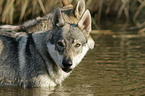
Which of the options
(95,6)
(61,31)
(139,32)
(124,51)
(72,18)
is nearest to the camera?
(61,31)

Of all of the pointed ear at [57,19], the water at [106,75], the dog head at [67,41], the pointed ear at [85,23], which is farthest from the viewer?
the pointed ear at [85,23]

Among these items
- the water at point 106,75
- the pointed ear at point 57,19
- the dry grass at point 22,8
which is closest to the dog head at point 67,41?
the pointed ear at point 57,19

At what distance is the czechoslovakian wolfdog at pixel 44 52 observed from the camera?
6480 millimetres

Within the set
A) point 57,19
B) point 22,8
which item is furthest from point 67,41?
point 22,8

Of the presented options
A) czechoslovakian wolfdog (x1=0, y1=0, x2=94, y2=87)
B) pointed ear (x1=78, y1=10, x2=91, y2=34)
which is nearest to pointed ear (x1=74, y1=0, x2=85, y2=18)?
czechoslovakian wolfdog (x1=0, y1=0, x2=94, y2=87)

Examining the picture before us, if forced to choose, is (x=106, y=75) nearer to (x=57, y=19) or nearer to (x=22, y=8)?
(x=57, y=19)

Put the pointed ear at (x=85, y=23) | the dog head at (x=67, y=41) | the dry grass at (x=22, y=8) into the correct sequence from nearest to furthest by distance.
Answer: the dog head at (x=67, y=41) → the pointed ear at (x=85, y=23) → the dry grass at (x=22, y=8)

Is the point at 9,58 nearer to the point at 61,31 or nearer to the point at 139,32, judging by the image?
the point at 61,31

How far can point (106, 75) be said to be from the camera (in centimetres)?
784

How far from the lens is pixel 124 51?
35.1 feet

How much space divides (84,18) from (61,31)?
0.63m

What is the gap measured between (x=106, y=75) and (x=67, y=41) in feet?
6.37

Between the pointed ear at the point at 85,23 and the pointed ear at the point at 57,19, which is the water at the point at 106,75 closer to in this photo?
the pointed ear at the point at 85,23

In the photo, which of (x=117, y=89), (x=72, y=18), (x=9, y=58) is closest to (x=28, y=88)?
(x=9, y=58)
